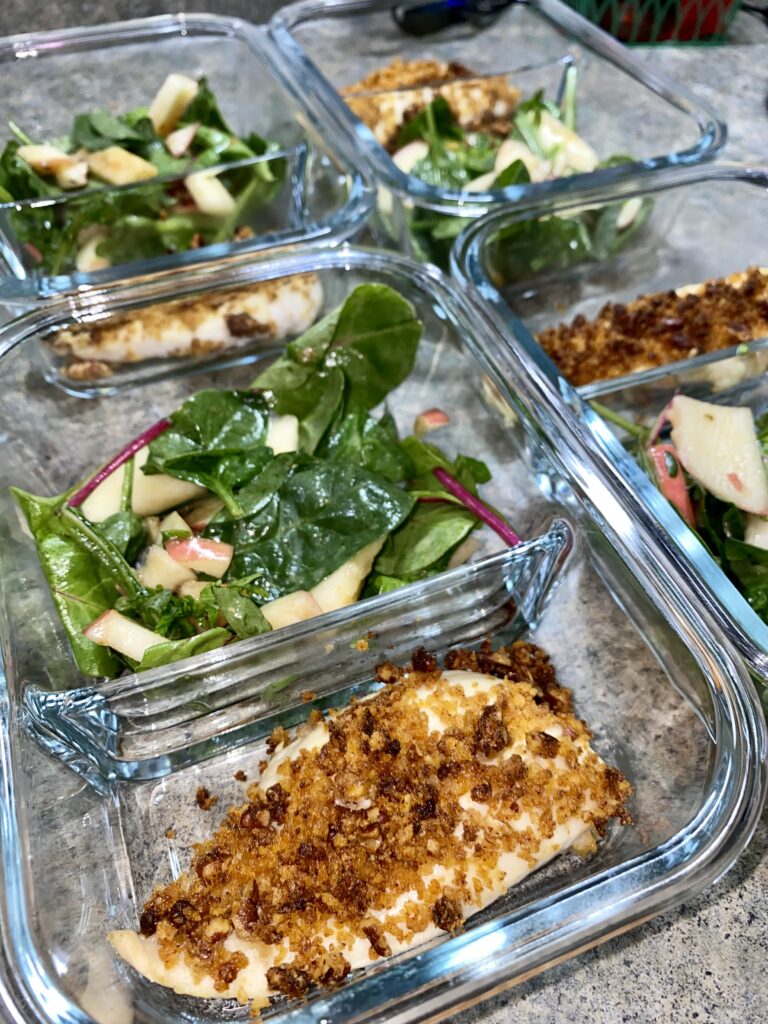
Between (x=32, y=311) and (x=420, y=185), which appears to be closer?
(x=32, y=311)

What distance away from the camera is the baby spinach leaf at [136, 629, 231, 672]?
101 cm

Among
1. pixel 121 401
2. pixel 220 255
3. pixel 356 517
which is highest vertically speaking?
pixel 220 255

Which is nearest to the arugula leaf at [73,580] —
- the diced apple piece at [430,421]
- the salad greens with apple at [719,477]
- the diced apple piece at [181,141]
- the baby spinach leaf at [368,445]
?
the baby spinach leaf at [368,445]

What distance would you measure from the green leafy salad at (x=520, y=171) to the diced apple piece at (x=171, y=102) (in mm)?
448

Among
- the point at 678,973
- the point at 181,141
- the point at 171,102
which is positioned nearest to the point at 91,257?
the point at 181,141

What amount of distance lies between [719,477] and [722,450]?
0.05 m

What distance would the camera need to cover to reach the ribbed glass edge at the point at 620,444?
975 mm

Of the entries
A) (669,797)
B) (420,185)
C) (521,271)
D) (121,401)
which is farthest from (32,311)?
(669,797)

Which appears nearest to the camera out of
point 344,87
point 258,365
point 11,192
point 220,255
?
point 220,255

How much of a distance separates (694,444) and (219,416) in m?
0.67

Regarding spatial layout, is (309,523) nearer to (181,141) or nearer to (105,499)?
(105,499)

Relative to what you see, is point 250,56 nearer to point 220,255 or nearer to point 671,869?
point 220,255

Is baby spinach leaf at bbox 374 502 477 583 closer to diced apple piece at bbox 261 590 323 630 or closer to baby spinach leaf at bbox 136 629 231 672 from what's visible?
diced apple piece at bbox 261 590 323 630

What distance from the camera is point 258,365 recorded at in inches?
58.9
